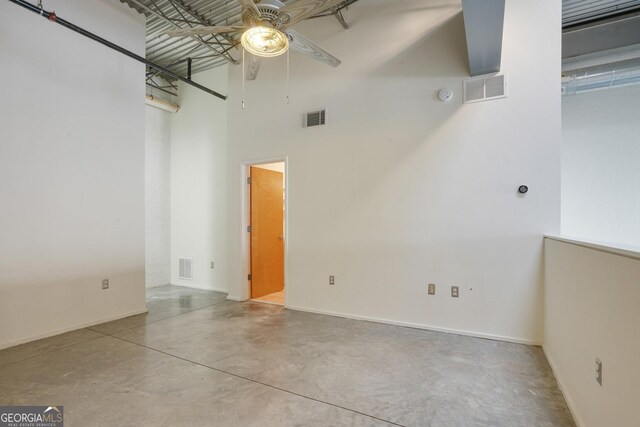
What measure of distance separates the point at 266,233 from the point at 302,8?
359 cm

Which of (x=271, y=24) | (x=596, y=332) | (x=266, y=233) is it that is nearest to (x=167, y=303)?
(x=266, y=233)

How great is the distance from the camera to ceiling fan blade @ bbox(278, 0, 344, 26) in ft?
6.54

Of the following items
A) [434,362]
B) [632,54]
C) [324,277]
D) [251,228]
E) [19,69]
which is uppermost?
[632,54]

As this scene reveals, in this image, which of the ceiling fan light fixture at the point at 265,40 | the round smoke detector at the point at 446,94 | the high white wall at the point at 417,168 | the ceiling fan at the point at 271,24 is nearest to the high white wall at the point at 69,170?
the high white wall at the point at 417,168

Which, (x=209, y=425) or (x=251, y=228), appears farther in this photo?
(x=251, y=228)

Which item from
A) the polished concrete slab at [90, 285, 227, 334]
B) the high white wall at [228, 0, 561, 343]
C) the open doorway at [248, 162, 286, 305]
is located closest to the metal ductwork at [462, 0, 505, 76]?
the high white wall at [228, 0, 561, 343]

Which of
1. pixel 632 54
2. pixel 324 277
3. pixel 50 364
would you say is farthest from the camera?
pixel 324 277

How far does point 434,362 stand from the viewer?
8.88 ft

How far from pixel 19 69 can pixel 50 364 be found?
2.88 m

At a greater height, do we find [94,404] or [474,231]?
[474,231]

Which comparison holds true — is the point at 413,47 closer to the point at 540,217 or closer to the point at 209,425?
the point at 540,217

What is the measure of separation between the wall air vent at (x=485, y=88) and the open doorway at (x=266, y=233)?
2.81 metres

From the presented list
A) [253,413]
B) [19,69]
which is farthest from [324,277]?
[19,69]

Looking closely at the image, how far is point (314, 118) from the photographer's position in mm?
4168
